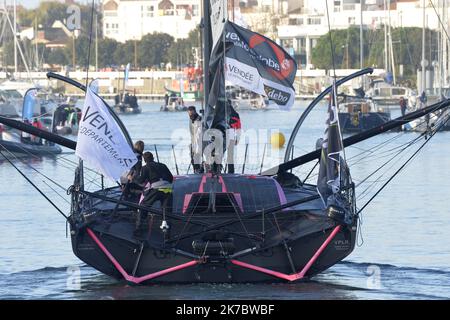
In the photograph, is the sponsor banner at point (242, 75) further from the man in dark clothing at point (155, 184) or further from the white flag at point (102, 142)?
the white flag at point (102, 142)

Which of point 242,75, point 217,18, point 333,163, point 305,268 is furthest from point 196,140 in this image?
point 305,268

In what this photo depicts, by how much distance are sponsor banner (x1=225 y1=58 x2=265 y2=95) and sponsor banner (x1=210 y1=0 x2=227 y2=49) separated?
0.87 metres

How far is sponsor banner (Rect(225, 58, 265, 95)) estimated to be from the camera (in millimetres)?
29141

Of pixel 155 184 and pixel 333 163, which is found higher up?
pixel 333 163

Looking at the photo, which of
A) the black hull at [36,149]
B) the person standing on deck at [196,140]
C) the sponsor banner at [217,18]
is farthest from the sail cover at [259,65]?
the black hull at [36,149]

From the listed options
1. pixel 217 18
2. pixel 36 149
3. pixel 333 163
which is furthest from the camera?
pixel 36 149

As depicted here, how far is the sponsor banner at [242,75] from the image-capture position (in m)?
29.1

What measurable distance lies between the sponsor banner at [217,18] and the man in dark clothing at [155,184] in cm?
302

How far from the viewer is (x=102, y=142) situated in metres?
26.1

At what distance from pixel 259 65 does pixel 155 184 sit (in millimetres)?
4510

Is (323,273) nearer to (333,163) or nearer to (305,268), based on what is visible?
(305,268)

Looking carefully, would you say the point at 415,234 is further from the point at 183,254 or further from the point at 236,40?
the point at 183,254

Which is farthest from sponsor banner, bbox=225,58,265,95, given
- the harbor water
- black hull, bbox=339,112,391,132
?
black hull, bbox=339,112,391,132

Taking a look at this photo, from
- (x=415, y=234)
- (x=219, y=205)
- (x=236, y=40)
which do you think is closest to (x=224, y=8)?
(x=236, y=40)
